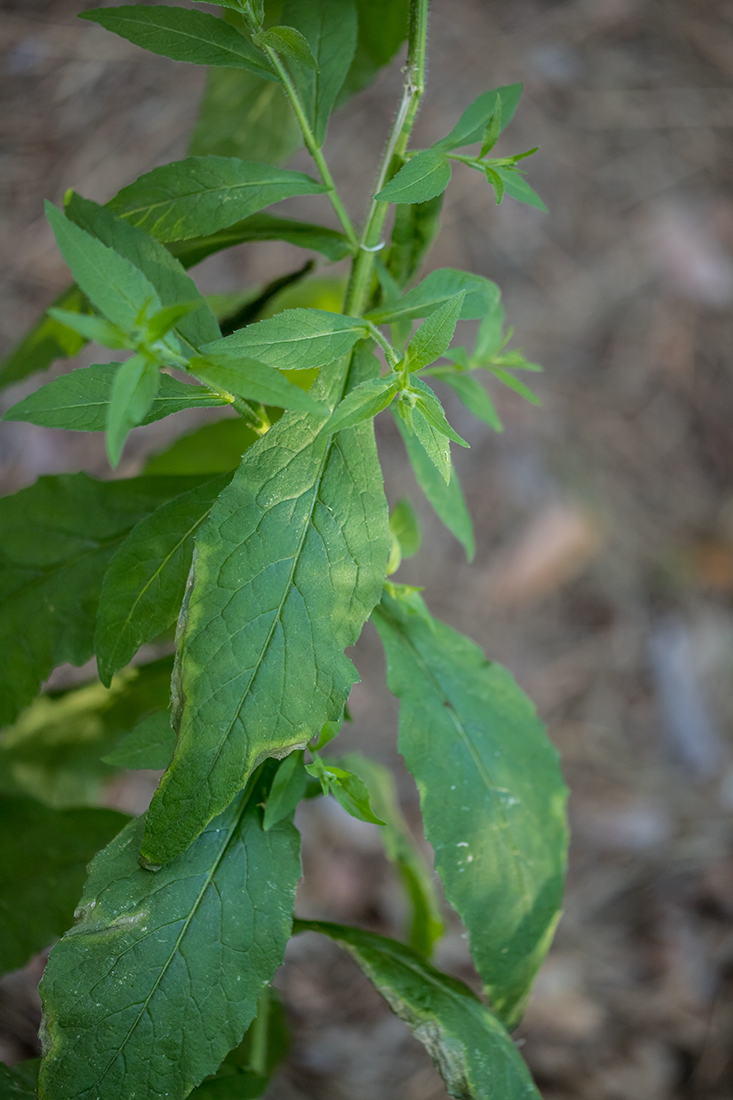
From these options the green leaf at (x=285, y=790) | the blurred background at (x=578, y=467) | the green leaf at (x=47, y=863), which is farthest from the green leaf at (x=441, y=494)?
the blurred background at (x=578, y=467)

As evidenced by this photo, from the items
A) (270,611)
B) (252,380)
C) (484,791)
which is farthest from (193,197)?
(484,791)

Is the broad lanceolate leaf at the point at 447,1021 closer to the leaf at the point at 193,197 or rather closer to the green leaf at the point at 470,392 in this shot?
the green leaf at the point at 470,392

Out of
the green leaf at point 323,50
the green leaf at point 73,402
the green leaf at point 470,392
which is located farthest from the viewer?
the green leaf at point 470,392

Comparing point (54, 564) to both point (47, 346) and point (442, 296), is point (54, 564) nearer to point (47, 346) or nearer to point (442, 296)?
point (47, 346)

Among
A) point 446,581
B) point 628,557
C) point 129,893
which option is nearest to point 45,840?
point 129,893

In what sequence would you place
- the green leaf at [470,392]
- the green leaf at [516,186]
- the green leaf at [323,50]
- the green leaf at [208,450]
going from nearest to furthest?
the green leaf at [516,186]
the green leaf at [323,50]
the green leaf at [470,392]
the green leaf at [208,450]

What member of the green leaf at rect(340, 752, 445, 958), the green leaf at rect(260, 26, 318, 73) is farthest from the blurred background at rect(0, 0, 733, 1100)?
the green leaf at rect(260, 26, 318, 73)

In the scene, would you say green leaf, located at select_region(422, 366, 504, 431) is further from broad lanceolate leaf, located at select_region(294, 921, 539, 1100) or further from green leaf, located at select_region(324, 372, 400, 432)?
broad lanceolate leaf, located at select_region(294, 921, 539, 1100)
